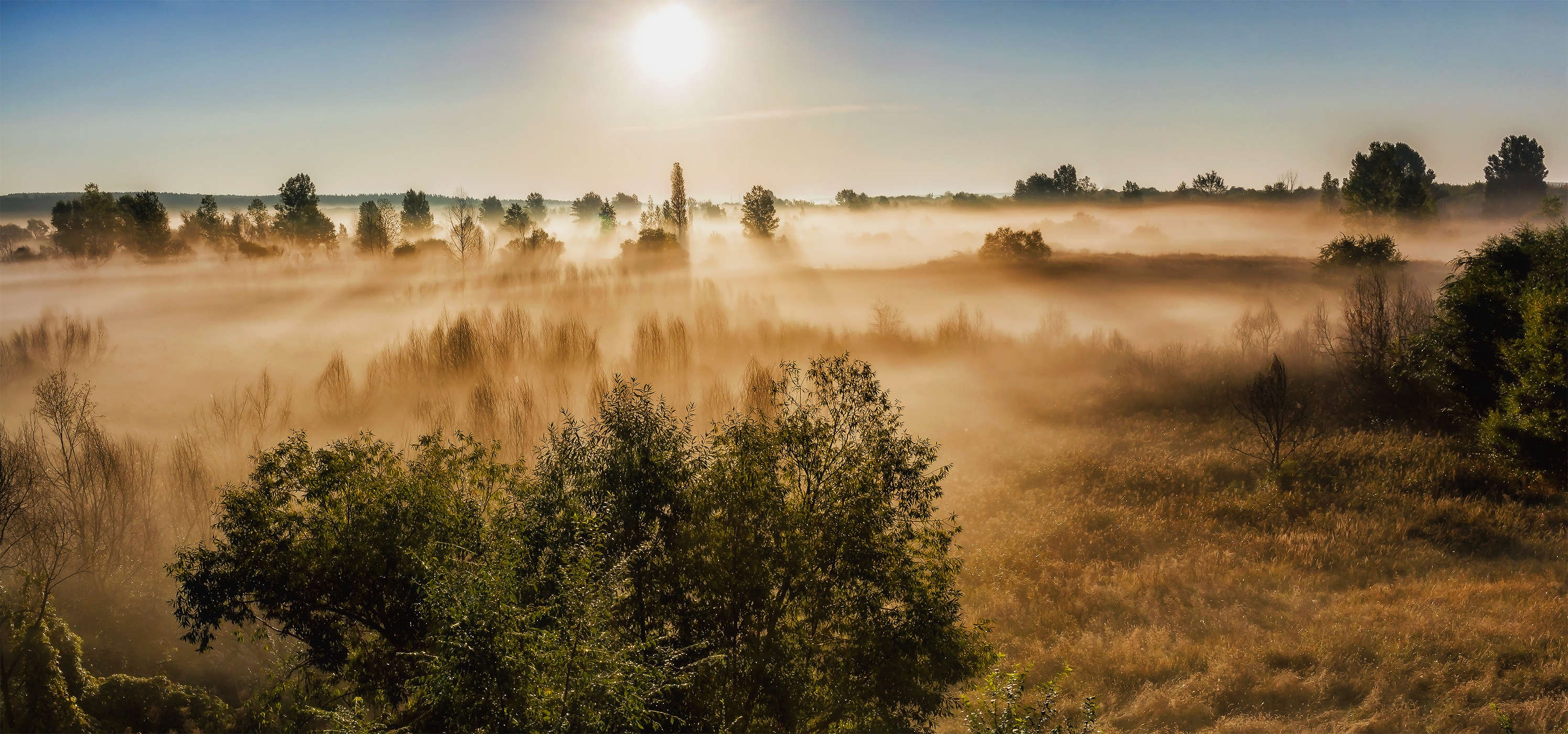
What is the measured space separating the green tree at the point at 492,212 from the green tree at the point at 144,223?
52.1 metres

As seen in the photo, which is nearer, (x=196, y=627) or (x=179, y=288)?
(x=196, y=627)

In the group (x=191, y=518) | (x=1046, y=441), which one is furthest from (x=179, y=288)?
(x=1046, y=441)

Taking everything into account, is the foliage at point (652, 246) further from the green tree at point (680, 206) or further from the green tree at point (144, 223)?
the green tree at point (144, 223)

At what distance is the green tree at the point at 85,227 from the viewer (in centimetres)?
6919

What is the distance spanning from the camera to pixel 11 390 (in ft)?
170

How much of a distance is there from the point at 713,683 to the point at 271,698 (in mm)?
12514

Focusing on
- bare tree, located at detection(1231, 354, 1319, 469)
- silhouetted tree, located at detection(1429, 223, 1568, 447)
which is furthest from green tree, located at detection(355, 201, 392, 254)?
silhouetted tree, located at detection(1429, 223, 1568, 447)

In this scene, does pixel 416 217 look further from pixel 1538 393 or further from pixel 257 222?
pixel 1538 393

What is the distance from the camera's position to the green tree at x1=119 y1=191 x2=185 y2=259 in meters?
71.9

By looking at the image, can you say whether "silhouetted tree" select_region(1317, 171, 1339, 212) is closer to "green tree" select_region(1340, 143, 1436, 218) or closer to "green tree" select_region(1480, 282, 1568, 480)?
"green tree" select_region(1340, 143, 1436, 218)

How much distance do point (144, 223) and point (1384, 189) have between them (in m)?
151

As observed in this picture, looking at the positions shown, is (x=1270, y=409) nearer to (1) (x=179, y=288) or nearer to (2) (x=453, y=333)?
(2) (x=453, y=333)

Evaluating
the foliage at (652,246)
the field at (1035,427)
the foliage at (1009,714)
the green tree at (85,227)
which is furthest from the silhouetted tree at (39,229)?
the foliage at (1009,714)

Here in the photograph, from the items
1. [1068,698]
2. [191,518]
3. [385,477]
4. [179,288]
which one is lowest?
[1068,698]
